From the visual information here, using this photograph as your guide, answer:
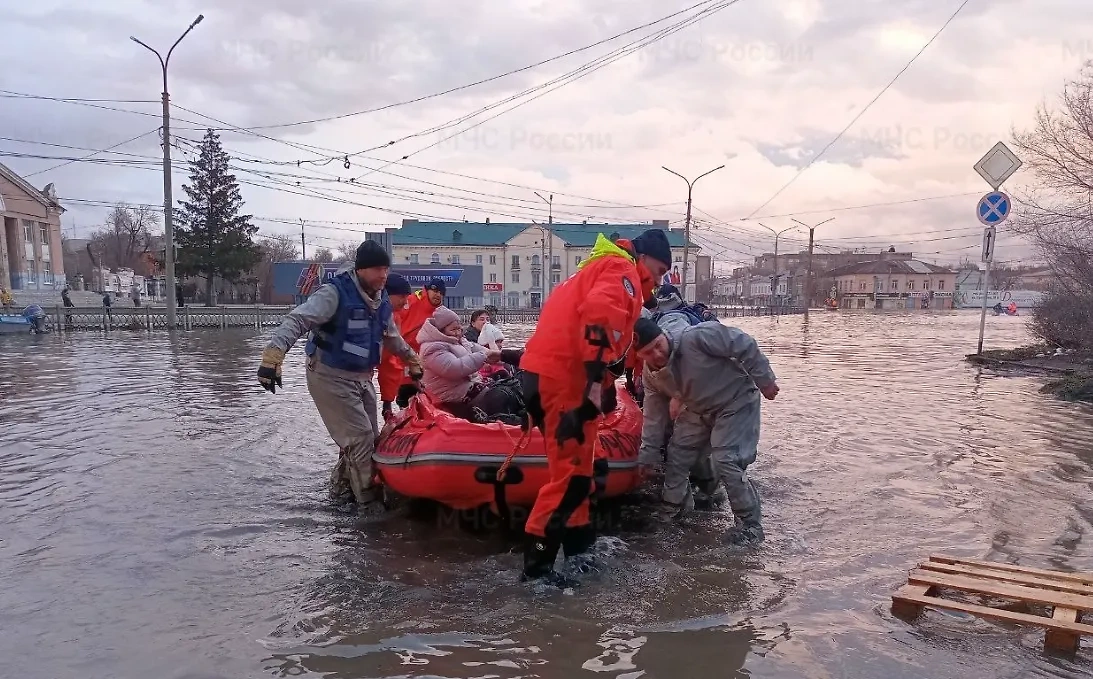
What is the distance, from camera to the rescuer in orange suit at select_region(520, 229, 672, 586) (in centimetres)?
379

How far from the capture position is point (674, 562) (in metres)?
4.41

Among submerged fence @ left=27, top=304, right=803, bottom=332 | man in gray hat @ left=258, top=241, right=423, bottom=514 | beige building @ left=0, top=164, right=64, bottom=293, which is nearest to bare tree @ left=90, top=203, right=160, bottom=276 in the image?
beige building @ left=0, top=164, right=64, bottom=293

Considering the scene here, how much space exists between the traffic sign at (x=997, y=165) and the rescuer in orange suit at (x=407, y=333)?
10.8m

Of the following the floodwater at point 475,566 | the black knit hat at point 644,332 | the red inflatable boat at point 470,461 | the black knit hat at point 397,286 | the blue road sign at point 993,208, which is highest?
the blue road sign at point 993,208

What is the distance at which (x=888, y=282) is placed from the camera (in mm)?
91750

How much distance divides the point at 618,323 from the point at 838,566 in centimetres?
200

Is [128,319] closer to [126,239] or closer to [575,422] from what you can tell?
[575,422]

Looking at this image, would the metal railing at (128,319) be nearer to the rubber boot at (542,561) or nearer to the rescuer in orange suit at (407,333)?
the rescuer in orange suit at (407,333)

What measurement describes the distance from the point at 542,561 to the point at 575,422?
808 mm

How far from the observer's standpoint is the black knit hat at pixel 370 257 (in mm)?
5246

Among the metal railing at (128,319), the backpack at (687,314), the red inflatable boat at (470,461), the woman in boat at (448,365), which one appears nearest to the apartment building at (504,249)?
the metal railing at (128,319)

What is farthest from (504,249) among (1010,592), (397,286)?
(1010,592)

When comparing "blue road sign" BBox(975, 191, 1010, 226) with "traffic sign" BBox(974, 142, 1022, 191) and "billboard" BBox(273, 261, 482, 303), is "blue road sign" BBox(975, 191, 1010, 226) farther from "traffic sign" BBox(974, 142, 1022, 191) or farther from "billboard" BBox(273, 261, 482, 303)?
"billboard" BBox(273, 261, 482, 303)

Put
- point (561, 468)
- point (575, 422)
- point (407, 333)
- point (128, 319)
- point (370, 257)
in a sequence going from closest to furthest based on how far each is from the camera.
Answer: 1. point (575, 422)
2. point (561, 468)
3. point (370, 257)
4. point (407, 333)
5. point (128, 319)
